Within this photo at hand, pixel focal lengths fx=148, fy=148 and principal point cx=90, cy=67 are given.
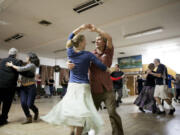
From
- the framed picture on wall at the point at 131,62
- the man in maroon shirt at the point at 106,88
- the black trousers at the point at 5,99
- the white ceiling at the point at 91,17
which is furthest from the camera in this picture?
the framed picture on wall at the point at 131,62

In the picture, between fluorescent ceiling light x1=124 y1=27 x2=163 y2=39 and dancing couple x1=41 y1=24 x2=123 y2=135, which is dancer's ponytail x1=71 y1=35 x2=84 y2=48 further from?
fluorescent ceiling light x1=124 y1=27 x2=163 y2=39

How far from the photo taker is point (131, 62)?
1223cm

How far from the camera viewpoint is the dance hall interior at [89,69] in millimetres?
1425

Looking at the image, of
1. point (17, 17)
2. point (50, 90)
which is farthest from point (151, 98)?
point (50, 90)

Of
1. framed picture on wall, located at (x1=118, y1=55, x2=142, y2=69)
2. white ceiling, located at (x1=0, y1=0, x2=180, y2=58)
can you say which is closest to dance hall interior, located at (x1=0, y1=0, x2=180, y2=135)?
white ceiling, located at (x1=0, y1=0, x2=180, y2=58)

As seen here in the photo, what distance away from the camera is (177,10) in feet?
16.0

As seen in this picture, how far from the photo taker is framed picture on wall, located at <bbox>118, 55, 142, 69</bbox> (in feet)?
38.9

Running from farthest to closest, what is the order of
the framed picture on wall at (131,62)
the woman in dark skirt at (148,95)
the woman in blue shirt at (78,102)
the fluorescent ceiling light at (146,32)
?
1. the framed picture on wall at (131,62)
2. the fluorescent ceiling light at (146,32)
3. the woman in dark skirt at (148,95)
4. the woman in blue shirt at (78,102)

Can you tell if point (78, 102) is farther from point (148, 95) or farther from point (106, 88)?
point (148, 95)

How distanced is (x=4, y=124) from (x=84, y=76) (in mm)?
2124

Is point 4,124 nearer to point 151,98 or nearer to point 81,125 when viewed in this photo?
point 81,125

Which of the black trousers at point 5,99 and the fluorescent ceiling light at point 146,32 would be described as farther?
the fluorescent ceiling light at point 146,32

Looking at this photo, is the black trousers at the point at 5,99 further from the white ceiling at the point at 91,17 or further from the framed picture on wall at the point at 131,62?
the framed picture on wall at the point at 131,62

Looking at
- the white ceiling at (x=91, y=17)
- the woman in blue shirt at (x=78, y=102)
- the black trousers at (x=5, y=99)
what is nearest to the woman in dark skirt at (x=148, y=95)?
the white ceiling at (x=91, y=17)
